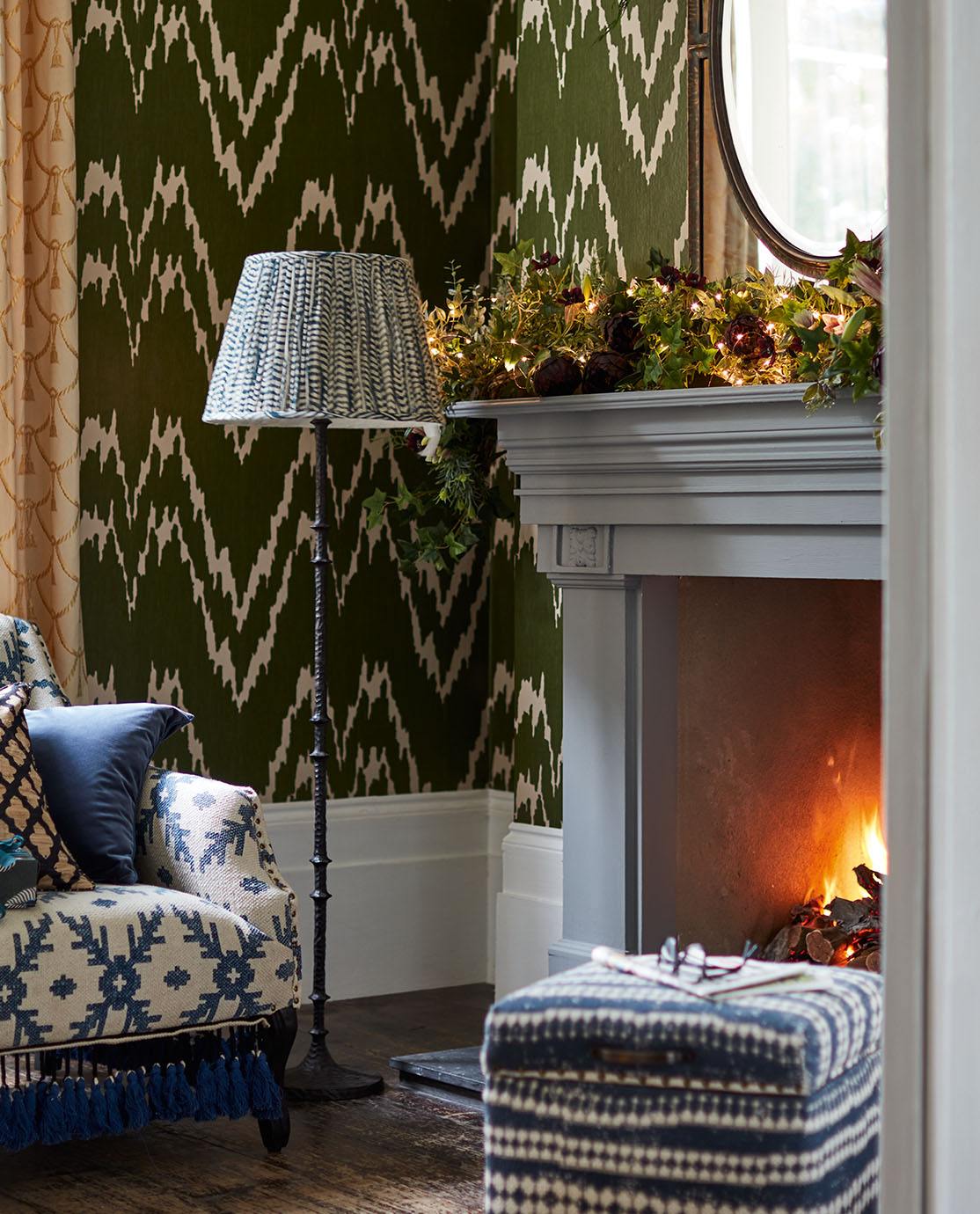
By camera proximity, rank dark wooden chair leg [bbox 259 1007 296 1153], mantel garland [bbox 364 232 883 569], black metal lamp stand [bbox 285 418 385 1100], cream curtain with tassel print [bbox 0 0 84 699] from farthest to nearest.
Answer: cream curtain with tassel print [bbox 0 0 84 699] → black metal lamp stand [bbox 285 418 385 1100] → dark wooden chair leg [bbox 259 1007 296 1153] → mantel garland [bbox 364 232 883 569]

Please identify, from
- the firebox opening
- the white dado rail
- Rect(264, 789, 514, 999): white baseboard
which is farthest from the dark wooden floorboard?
Rect(264, 789, 514, 999): white baseboard

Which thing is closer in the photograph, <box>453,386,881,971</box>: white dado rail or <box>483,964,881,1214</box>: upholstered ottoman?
<box>483,964,881,1214</box>: upholstered ottoman

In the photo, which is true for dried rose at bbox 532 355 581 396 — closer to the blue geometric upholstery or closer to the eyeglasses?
the blue geometric upholstery

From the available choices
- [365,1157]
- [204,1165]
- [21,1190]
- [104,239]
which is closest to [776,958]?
[365,1157]

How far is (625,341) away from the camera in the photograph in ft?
10.7

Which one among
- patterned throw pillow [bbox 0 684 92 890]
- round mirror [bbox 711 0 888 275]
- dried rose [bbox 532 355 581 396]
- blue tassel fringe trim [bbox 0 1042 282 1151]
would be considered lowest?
blue tassel fringe trim [bbox 0 1042 282 1151]

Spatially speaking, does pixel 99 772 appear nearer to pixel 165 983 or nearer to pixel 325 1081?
pixel 165 983

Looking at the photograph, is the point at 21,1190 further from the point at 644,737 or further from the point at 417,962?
the point at 417,962

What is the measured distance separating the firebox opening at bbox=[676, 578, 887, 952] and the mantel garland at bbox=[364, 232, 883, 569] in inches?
18.2

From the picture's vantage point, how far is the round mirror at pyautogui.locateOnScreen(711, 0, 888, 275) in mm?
3191

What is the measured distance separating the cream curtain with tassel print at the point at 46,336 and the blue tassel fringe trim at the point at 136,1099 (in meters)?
1.14

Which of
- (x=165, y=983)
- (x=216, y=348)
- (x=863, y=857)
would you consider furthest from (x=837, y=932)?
(x=216, y=348)

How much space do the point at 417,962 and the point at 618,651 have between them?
1396mm

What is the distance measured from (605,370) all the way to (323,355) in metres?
0.53
